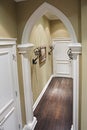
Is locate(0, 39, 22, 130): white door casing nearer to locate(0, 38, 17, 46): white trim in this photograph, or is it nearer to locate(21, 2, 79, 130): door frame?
locate(0, 38, 17, 46): white trim

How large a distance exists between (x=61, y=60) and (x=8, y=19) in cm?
481

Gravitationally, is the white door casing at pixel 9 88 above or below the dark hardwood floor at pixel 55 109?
above

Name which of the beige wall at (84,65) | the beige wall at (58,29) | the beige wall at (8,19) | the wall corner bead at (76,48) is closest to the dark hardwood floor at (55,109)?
the beige wall at (84,65)

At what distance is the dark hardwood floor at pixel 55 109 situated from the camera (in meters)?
3.36

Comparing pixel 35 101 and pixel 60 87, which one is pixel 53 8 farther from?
pixel 60 87

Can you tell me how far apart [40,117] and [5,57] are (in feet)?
Result: 7.01

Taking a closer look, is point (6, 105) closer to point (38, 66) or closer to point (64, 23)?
point (64, 23)

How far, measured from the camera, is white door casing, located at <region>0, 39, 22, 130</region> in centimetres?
225

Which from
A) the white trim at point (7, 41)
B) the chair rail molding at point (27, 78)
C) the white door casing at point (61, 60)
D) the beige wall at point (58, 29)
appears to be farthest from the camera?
the white door casing at point (61, 60)

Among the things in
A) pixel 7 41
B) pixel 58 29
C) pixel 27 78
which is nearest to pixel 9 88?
pixel 27 78

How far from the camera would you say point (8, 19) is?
240 cm

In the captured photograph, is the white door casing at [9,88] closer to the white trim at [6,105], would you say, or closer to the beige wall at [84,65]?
the white trim at [6,105]

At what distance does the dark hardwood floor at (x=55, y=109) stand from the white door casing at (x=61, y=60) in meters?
1.26

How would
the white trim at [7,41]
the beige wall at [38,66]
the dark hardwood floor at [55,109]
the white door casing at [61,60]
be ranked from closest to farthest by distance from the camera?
the white trim at [7,41] < the dark hardwood floor at [55,109] < the beige wall at [38,66] < the white door casing at [61,60]
